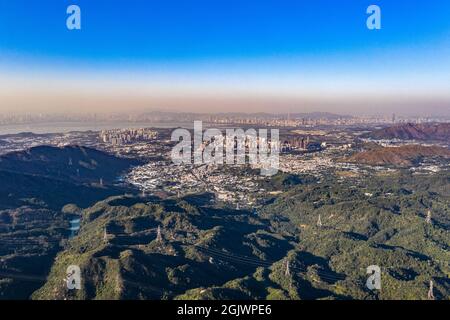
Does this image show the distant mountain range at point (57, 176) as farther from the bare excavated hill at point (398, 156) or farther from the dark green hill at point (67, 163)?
the bare excavated hill at point (398, 156)

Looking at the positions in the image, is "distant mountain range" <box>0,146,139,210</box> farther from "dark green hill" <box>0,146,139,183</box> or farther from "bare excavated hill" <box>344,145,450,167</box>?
"bare excavated hill" <box>344,145,450,167</box>

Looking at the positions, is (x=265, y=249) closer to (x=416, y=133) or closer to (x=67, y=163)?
(x=67, y=163)

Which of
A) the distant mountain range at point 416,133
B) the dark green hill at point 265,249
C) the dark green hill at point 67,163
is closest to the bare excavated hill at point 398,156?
the dark green hill at point 265,249

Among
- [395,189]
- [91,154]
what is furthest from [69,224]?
Result: [395,189]

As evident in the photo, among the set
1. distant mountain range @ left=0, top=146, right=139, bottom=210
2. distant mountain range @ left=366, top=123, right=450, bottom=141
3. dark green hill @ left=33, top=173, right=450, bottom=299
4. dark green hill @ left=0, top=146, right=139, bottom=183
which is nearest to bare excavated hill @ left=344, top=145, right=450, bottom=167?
dark green hill @ left=33, top=173, right=450, bottom=299

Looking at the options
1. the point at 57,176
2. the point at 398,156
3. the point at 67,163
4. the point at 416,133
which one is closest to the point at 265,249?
the point at 57,176

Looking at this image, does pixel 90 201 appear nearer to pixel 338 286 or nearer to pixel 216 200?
pixel 216 200
